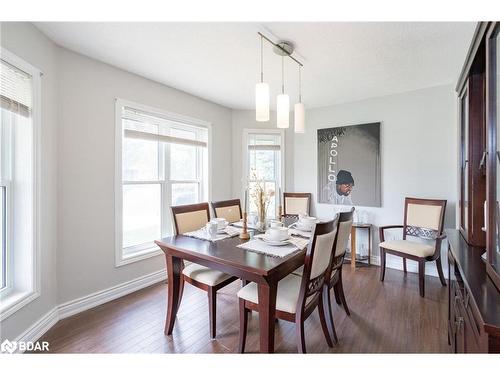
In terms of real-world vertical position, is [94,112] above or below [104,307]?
above

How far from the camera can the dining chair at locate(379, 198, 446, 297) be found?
263cm

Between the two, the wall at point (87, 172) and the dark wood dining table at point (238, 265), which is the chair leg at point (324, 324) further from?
the wall at point (87, 172)

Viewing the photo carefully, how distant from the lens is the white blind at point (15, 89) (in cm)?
158

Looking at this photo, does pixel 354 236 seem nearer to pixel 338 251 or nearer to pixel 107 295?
pixel 338 251

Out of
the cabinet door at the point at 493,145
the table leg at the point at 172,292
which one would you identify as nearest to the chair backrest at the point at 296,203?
the table leg at the point at 172,292

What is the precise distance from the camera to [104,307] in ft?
7.73

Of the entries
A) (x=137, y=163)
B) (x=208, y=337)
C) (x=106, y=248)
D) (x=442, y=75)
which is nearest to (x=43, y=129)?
(x=137, y=163)

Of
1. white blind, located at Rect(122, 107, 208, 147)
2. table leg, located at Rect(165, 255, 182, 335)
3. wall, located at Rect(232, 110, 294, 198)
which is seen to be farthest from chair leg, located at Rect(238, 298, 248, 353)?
wall, located at Rect(232, 110, 294, 198)

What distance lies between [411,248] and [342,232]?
144cm

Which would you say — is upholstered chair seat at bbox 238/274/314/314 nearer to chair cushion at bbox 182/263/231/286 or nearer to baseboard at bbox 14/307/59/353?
chair cushion at bbox 182/263/231/286
